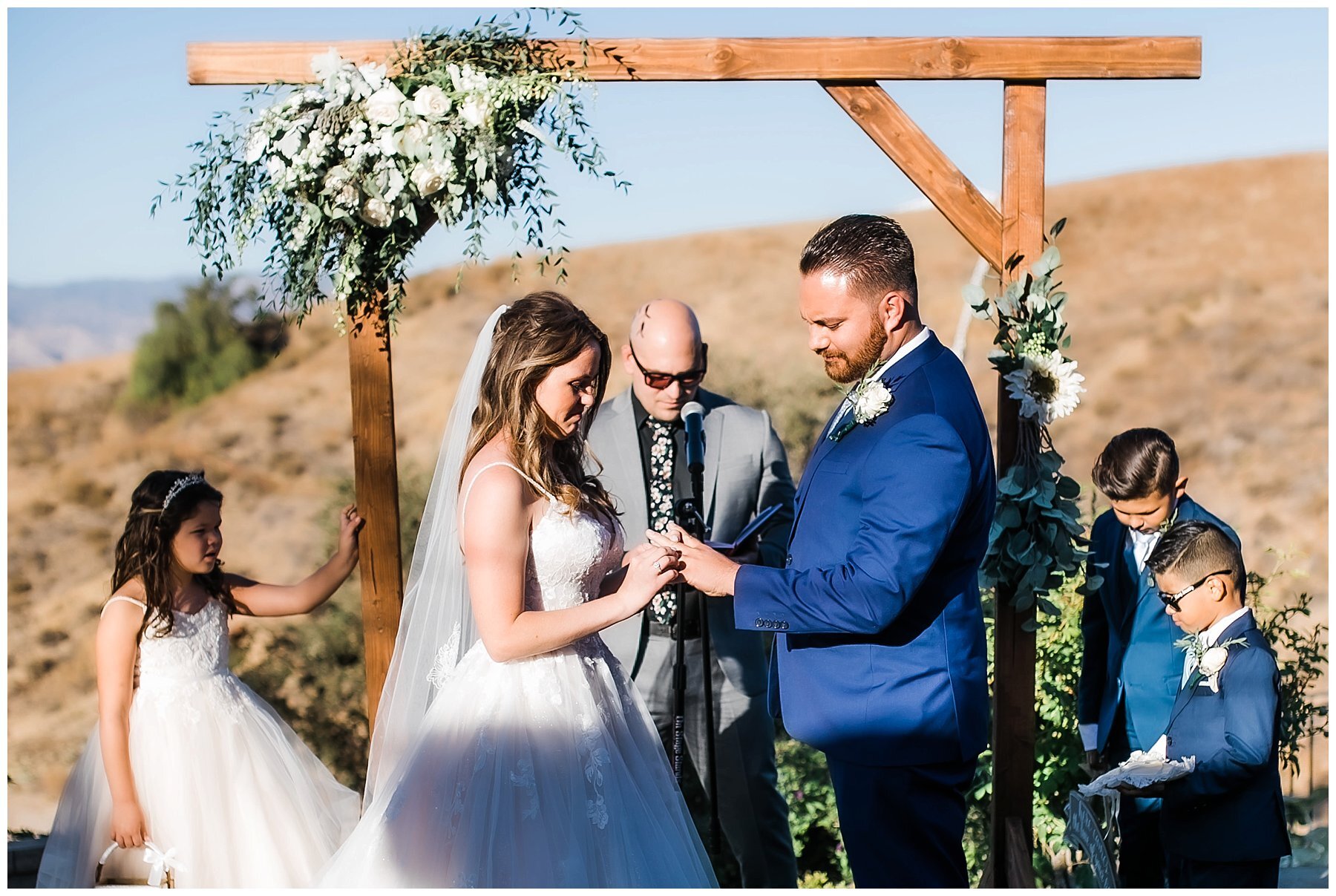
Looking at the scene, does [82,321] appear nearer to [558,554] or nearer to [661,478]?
[661,478]

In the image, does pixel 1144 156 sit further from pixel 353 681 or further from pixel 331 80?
pixel 331 80

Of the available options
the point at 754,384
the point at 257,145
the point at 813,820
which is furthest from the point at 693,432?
the point at 754,384

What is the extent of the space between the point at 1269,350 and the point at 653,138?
44.3 ft

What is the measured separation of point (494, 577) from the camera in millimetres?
2945

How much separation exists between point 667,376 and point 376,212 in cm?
114

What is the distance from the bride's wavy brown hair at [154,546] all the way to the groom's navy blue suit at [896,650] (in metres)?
1.94

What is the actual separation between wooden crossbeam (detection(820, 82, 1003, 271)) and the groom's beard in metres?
0.91

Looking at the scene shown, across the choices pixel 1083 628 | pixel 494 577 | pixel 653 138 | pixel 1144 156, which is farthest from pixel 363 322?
pixel 1144 156

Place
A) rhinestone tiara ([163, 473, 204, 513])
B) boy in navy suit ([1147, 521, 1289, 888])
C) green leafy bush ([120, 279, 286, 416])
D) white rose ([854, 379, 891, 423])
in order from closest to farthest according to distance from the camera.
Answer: white rose ([854, 379, 891, 423]), boy in navy suit ([1147, 521, 1289, 888]), rhinestone tiara ([163, 473, 204, 513]), green leafy bush ([120, 279, 286, 416])

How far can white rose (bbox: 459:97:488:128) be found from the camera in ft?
11.6

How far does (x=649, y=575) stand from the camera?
3002 mm

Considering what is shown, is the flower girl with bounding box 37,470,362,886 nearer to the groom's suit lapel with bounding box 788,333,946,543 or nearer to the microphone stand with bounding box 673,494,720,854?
the microphone stand with bounding box 673,494,720,854

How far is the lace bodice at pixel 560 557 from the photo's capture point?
3068 mm

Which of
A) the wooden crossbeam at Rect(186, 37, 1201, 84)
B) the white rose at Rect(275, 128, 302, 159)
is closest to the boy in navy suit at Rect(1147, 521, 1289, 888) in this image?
the wooden crossbeam at Rect(186, 37, 1201, 84)
